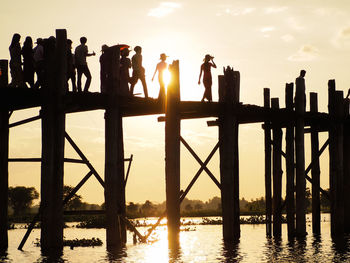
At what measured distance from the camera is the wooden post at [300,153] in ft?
79.0

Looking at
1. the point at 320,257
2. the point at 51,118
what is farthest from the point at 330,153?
the point at 51,118

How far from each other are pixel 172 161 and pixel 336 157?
26.4 feet

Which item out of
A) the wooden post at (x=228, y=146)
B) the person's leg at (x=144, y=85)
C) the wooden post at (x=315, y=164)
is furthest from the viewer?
the wooden post at (x=315, y=164)

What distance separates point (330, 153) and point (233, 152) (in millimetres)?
5706

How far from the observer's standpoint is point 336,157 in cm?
2578

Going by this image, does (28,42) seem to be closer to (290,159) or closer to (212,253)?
(212,253)

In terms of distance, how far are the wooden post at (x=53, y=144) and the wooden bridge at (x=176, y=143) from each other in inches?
1.0

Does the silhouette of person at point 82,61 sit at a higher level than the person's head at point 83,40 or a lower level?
lower

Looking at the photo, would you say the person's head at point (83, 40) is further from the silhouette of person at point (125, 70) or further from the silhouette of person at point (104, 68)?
the silhouette of person at point (125, 70)

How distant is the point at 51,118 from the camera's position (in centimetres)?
1861

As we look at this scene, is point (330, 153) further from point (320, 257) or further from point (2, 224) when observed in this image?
point (2, 224)

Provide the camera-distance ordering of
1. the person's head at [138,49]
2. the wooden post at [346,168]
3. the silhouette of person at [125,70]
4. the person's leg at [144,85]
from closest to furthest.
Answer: the silhouette of person at [125,70] < the person's leg at [144,85] < the person's head at [138,49] < the wooden post at [346,168]

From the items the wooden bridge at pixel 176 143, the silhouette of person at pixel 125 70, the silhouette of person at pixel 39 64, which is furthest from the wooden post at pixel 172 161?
the silhouette of person at pixel 39 64

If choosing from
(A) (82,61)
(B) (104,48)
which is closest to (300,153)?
(B) (104,48)
